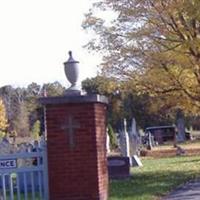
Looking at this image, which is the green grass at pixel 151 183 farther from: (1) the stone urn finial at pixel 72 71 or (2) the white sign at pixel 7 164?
(1) the stone urn finial at pixel 72 71

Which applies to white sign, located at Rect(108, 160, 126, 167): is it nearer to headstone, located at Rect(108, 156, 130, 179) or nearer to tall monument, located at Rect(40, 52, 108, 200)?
headstone, located at Rect(108, 156, 130, 179)

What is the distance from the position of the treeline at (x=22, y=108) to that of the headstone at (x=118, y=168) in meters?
47.5

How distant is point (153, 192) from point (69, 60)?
666cm

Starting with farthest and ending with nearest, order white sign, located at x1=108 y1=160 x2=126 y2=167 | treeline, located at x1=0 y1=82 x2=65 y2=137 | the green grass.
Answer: treeline, located at x1=0 y1=82 x2=65 y2=137 < white sign, located at x1=108 y1=160 x2=126 y2=167 < the green grass

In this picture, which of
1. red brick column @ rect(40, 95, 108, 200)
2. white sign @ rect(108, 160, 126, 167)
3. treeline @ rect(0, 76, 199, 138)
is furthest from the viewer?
treeline @ rect(0, 76, 199, 138)

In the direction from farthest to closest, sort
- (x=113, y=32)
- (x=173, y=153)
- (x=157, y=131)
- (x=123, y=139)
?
1. (x=157, y=131)
2. (x=173, y=153)
3. (x=123, y=139)
4. (x=113, y=32)

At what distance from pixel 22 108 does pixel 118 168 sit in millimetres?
73223

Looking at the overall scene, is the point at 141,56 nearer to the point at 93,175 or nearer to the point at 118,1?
the point at 118,1

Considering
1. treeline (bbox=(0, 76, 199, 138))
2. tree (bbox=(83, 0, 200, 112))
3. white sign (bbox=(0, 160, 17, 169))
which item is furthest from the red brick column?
treeline (bbox=(0, 76, 199, 138))

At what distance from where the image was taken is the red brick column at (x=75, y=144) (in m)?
12.1

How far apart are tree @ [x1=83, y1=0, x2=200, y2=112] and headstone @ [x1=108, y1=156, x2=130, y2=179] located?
3.45 meters

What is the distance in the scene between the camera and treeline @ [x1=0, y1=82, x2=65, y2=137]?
293 ft

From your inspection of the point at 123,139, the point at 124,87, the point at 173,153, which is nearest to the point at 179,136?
the point at 173,153

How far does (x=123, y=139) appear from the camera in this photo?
33969 millimetres
